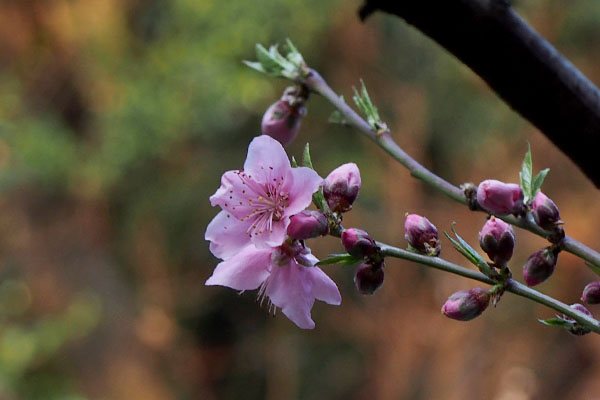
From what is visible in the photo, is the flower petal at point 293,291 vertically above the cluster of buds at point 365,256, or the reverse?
the cluster of buds at point 365,256

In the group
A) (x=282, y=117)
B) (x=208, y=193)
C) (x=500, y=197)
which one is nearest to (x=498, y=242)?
(x=500, y=197)

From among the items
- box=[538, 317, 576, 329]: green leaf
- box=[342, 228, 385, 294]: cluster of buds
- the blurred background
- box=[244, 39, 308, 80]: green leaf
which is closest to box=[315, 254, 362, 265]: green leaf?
box=[342, 228, 385, 294]: cluster of buds

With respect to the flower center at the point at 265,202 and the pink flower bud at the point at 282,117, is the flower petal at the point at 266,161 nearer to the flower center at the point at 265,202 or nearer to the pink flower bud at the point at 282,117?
the flower center at the point at 265,202

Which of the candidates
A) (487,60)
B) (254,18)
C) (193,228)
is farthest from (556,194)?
(487,60)

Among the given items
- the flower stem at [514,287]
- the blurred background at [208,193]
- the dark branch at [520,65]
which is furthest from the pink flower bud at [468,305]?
the blurred background at [208,193]

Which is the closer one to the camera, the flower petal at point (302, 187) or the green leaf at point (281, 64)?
the flower petal at point (302, 187)

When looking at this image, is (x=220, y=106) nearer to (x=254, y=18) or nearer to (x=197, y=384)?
(x=254, y=18)

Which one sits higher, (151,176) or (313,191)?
(313,191)
